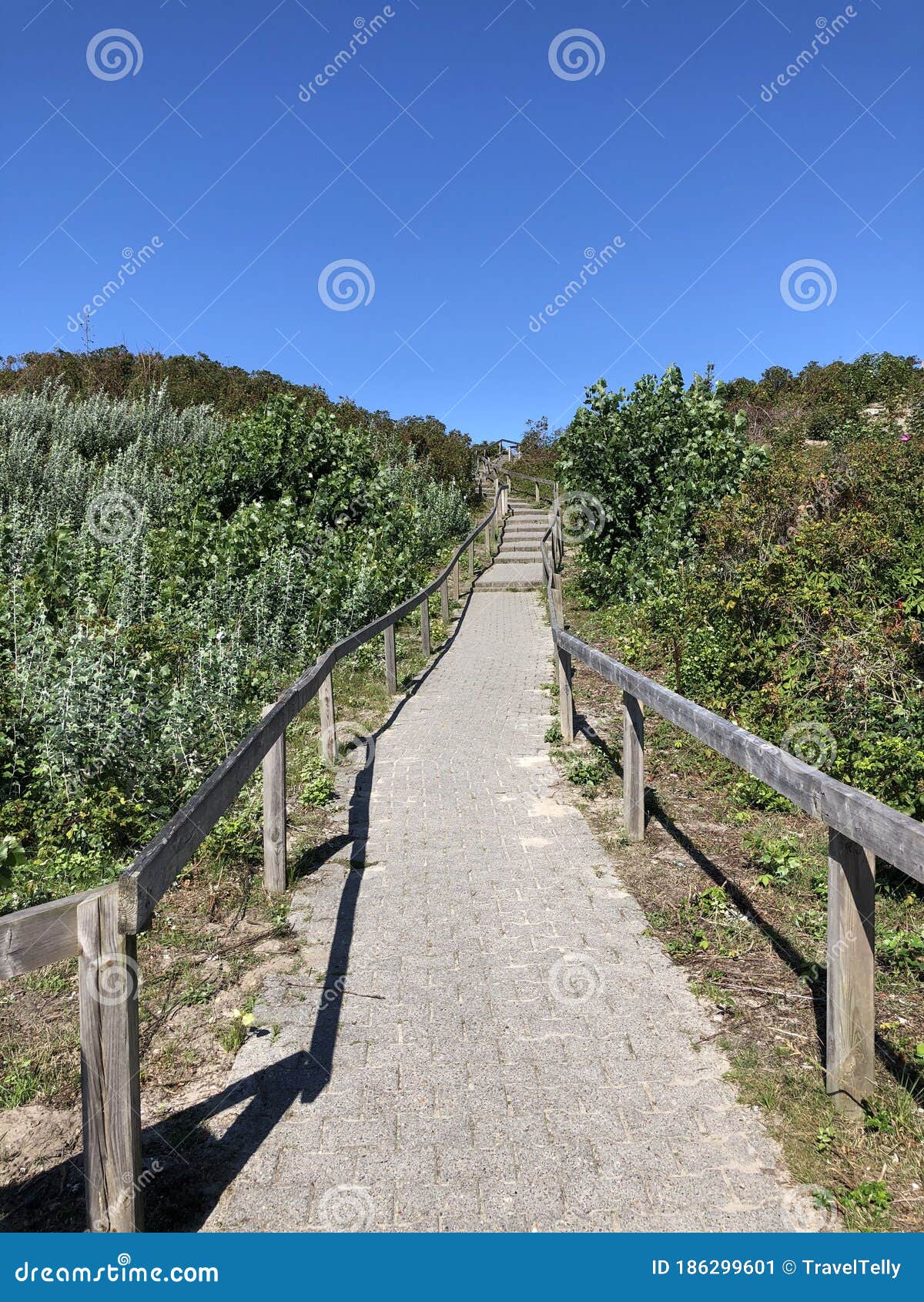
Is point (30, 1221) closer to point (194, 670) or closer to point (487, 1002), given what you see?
point (487, 1002)

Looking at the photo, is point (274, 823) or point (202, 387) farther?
point (202, 387)

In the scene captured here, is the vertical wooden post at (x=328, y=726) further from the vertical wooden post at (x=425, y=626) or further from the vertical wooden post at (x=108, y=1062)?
the vertical wooden post at (x=425, y=626)

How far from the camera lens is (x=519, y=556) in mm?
27219

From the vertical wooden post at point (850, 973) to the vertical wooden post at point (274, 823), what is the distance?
10.5ft

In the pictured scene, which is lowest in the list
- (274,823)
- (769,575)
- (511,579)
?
(274,823)

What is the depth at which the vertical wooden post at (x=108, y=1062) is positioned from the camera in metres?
2.33

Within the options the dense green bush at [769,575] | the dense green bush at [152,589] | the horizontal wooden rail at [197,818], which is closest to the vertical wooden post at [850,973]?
the horizontal wooden rail at [197,818]

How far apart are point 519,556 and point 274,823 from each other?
22503 mm

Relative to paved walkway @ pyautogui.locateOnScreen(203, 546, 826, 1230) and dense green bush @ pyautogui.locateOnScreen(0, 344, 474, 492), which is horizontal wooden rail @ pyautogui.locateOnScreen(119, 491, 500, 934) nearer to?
paved walkway @ pyautogui.locateOnScreen(203, 546, 826, 1230)

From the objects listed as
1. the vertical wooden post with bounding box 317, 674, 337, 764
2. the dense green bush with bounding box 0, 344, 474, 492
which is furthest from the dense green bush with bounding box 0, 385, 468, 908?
the dense green bush with bounding box 0, 344, 474, 492

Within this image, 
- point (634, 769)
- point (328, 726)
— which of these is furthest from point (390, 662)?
point (634, 769)

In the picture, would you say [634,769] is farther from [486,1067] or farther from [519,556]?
[519,556]

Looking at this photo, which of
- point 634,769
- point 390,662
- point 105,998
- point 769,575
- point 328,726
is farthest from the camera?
point 390,662

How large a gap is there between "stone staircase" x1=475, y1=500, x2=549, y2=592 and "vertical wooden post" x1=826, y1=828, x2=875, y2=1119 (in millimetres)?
19364
